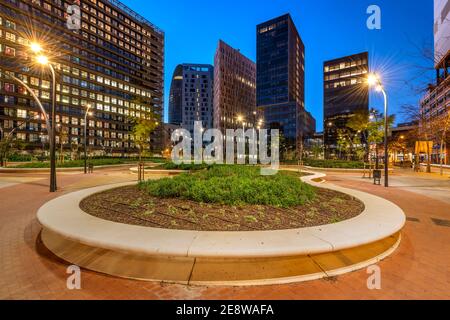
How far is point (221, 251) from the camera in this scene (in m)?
3.60

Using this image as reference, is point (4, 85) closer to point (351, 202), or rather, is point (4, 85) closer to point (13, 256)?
point (13, 256)

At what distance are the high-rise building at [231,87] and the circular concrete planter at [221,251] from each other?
113m

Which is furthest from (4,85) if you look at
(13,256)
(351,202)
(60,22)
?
(351,202)

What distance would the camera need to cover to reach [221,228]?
4.91 m

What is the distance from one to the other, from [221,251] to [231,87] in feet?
428

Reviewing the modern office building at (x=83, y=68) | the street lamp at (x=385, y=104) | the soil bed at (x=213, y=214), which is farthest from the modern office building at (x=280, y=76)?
the soil bed at (x=213, y=214)

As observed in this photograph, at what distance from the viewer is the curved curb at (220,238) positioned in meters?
3.65

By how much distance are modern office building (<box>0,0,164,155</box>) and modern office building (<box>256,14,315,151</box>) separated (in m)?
55.8

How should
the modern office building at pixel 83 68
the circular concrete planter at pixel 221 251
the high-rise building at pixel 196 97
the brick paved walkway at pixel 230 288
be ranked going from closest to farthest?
the brick paved walkway at pixel 230 288 < the circular concrete planter at pixel 221 251 < the modern office building at pixel 83 68 < the high-rise building at pixel 196 97

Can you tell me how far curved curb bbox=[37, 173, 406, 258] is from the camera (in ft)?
12.0

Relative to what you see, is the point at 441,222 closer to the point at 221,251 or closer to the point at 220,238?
the point at 220,238

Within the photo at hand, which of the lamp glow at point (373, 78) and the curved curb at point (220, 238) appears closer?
the curved curb at point (220, 238)

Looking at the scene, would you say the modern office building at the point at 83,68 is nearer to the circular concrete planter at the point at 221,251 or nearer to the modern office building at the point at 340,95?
the circular concrete planter at the point at 221,251

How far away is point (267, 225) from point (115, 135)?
9441 cm
